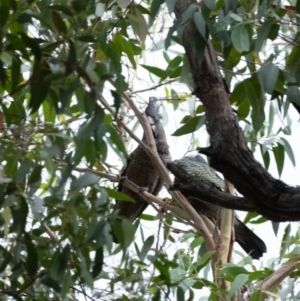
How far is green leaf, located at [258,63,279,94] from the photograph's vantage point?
1.14 m

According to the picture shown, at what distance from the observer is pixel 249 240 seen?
1.94 meters

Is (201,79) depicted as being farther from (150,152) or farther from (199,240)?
(199,240)

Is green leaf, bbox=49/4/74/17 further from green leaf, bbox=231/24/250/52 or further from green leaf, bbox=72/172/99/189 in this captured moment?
green leaf, bbox=231/24/250/52

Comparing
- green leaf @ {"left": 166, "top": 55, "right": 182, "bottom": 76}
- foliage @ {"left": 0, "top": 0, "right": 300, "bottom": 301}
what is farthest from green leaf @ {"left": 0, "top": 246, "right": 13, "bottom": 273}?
green leaf @ {"left": 166, "top": 55, "right": 182, "bottom": 76}

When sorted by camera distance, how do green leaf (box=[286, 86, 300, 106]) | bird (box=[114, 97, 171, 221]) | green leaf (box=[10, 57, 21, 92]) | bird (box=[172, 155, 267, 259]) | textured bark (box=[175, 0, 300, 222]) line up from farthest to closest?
bird (box=[114, 97, 171, 221]) → bird (box=[172, 155, 267, 259]) → green leaf (box=[286, 86, 300, 106]) → textured bark (box=[175, 0, 300, 222]) → green leaf (box=[10, 57, 21, 92])

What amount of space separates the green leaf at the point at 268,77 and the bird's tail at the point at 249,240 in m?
0.82

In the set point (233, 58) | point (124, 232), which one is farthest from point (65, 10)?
point (233, 58)

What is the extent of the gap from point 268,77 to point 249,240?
875 millimetres

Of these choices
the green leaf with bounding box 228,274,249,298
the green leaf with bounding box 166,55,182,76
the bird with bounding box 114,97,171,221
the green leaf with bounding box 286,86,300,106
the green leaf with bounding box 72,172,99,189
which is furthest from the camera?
the bird with bounding box 114,97,171,221

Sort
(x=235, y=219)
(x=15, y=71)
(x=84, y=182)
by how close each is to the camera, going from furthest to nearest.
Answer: (x=235, y=219)
(x=15, y=71)
(x=84, y=182)

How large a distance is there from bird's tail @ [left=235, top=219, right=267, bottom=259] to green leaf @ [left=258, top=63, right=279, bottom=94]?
824mm

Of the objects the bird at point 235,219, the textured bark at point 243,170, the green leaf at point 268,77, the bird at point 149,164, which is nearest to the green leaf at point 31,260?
the textured bark at point 243,170

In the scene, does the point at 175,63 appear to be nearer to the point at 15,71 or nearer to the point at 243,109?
the point at 243,109

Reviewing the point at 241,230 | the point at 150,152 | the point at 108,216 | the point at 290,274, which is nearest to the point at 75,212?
the point at 108,216
